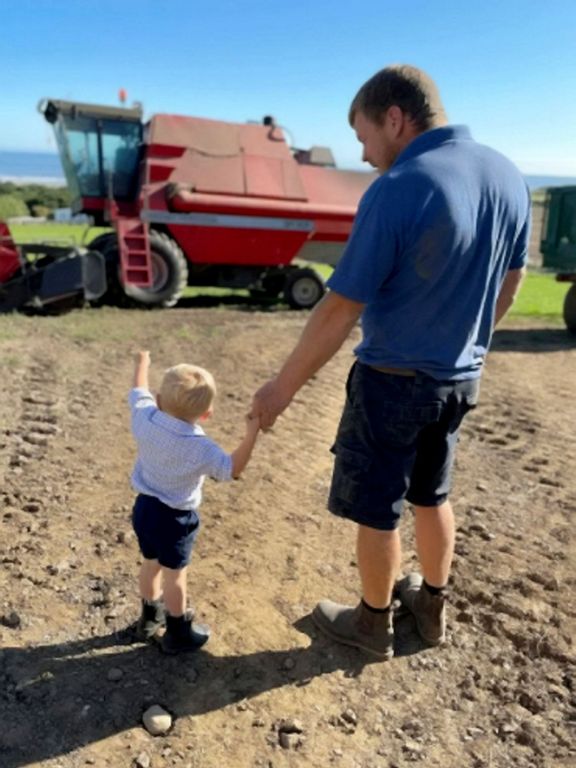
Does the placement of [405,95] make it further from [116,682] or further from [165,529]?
[116,682]

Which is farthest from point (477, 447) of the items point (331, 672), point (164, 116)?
point (164, 116)

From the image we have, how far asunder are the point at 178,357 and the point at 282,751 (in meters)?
5.28

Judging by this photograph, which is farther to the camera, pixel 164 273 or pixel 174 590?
pixel 164 273

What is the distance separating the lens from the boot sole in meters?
2.70

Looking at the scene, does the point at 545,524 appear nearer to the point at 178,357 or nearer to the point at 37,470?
the point at 37,470

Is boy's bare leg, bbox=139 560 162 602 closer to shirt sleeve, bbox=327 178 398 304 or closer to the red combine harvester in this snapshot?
shirt sleeve, bbox=327 178 398 304

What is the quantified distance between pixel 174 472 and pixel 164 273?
811cm

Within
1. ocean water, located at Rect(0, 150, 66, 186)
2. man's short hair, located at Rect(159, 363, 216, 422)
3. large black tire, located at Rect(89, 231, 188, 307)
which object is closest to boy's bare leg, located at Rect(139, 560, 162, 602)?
man's short hair, located at Rect(159, 363, 216, 422)

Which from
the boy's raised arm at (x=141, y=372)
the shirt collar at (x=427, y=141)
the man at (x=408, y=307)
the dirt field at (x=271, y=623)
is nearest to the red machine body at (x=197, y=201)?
the dirt field at (x=271, y=623)

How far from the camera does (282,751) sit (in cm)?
227

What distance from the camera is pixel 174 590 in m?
2.56

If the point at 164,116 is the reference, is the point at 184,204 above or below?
below

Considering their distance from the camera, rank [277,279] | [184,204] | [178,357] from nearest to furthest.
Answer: [178,357]
[184,204]
[277,279]

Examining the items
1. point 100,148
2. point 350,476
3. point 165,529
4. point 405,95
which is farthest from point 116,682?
point 100,148
